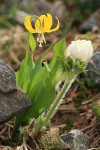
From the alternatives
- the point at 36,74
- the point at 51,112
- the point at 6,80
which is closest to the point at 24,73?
the point at 36,74

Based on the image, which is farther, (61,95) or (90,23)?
(90,23)

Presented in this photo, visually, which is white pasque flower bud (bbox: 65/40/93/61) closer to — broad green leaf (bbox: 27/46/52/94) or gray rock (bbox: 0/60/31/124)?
broad green leaf (bbox: 27/46/52/94)

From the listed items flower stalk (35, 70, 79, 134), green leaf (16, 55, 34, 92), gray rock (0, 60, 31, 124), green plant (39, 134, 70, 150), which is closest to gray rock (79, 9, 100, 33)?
green leaf (16, 55, 34, 92)

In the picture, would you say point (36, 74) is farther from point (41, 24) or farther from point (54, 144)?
point (54, 144)

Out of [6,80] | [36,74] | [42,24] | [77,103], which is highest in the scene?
[42,24]

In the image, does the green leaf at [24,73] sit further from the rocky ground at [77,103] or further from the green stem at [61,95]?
the rocky ground at [77,103]

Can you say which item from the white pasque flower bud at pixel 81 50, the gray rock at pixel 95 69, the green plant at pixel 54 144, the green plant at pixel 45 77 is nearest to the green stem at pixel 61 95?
the green plant at pixel 45 77

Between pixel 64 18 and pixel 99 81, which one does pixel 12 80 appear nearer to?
pixel 99 81
